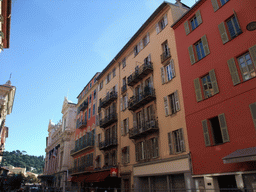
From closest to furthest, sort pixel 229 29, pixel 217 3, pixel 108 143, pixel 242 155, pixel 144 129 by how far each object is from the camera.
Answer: pixel 242 155 < pixel 229 29 < pixel 217 3 < pixel 144 129 < pixel 108 143

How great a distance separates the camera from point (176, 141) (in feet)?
54.4

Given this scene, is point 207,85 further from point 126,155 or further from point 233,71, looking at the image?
point 126,155

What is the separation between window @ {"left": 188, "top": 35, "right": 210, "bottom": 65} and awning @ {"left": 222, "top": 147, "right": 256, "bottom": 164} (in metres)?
7.38

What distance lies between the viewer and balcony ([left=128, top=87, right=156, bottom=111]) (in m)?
19.8

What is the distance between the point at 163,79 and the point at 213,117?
6631 mm

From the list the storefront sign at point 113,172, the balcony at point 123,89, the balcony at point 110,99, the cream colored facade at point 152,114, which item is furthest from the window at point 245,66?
the balcony at point 110,99

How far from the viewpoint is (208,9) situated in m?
16.1

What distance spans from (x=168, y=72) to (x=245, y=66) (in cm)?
728

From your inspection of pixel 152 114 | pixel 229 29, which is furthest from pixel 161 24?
pixel 152 114

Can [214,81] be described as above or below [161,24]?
below

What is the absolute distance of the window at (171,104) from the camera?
17.0m

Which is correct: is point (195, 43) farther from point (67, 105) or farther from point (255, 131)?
→ point (67, 105)

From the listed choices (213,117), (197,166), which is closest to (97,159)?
(197,166)

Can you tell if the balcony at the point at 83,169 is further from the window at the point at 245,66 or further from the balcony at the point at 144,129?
the window at the point at 245,66
